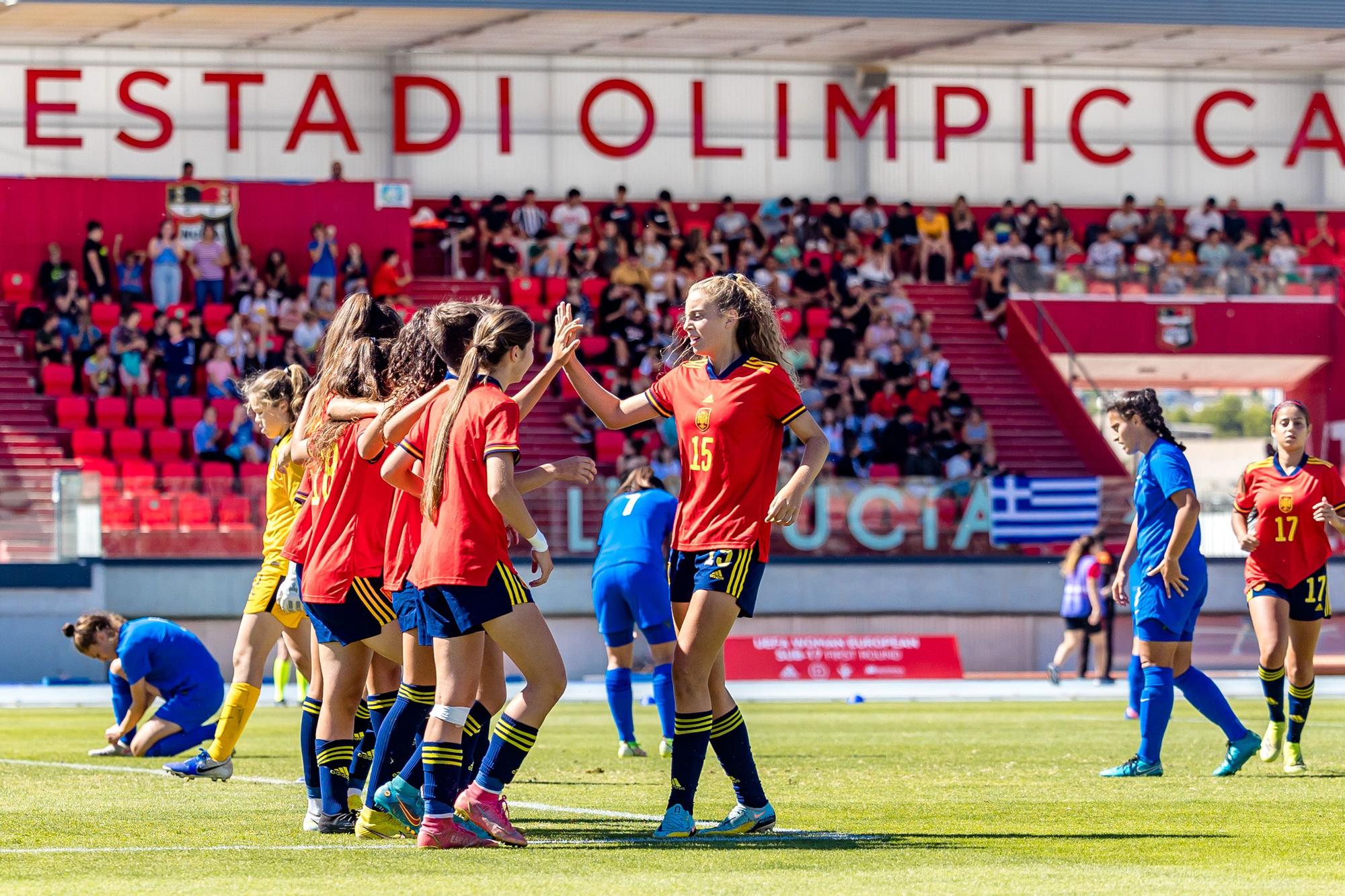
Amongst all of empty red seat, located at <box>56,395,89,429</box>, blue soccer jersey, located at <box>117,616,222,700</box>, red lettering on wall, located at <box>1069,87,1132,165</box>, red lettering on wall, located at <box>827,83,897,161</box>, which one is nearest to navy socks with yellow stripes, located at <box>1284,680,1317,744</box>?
blue soccer jersey, located at <box>117,616,222,700</box>

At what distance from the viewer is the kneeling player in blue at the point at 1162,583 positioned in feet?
36.1

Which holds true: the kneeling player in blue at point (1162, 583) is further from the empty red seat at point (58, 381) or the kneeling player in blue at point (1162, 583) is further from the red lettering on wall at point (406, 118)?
the red lettering on wall at point (406, 118)

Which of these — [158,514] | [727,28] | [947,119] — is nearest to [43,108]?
[727,28]

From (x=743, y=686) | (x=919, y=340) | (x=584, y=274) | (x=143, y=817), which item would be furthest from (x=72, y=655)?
(x=143, y=817)

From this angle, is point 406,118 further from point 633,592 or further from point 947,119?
point 633,592

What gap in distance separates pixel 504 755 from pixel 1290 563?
5.84m

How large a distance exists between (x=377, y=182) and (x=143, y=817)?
2743 cm

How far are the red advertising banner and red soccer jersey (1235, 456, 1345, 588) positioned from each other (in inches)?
540

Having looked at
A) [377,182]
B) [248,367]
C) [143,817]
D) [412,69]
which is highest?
[412,69]

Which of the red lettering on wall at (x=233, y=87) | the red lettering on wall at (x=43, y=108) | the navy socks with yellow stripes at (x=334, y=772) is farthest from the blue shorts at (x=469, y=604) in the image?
the red lettering on wall at (x=43, y=108)

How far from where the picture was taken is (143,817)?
906cm

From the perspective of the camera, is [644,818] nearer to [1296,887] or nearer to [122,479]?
[1296,887]

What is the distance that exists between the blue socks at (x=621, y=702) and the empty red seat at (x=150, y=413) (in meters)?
17.1

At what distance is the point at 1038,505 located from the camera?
27.0 m
